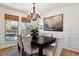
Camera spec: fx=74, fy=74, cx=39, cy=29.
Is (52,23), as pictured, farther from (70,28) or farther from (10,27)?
(10,27)

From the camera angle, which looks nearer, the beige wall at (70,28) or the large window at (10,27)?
the large window at (10,27)

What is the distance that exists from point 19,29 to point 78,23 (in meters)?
1.20

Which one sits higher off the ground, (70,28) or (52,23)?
(52,23)

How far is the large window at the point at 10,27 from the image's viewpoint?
4.52 feet

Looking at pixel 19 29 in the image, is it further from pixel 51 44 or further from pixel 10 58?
pixel 51 44

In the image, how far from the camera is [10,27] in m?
1.37

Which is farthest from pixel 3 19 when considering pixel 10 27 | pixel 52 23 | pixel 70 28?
pixel 70 28

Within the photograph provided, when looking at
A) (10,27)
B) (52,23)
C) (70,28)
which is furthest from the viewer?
(70,28)

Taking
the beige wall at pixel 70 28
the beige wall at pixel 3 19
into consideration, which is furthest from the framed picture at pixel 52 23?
the beige wall at pixel 3 19

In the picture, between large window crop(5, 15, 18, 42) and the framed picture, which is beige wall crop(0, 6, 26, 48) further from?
the framed picture

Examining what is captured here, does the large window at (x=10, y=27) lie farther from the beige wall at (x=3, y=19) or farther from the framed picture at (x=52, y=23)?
the framed picture at (x=52, y=23)

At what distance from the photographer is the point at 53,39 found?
1871mm

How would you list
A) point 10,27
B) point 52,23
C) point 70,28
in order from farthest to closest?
point 70,28, point 52,23, point 10,27

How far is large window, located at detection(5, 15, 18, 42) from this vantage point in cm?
138
